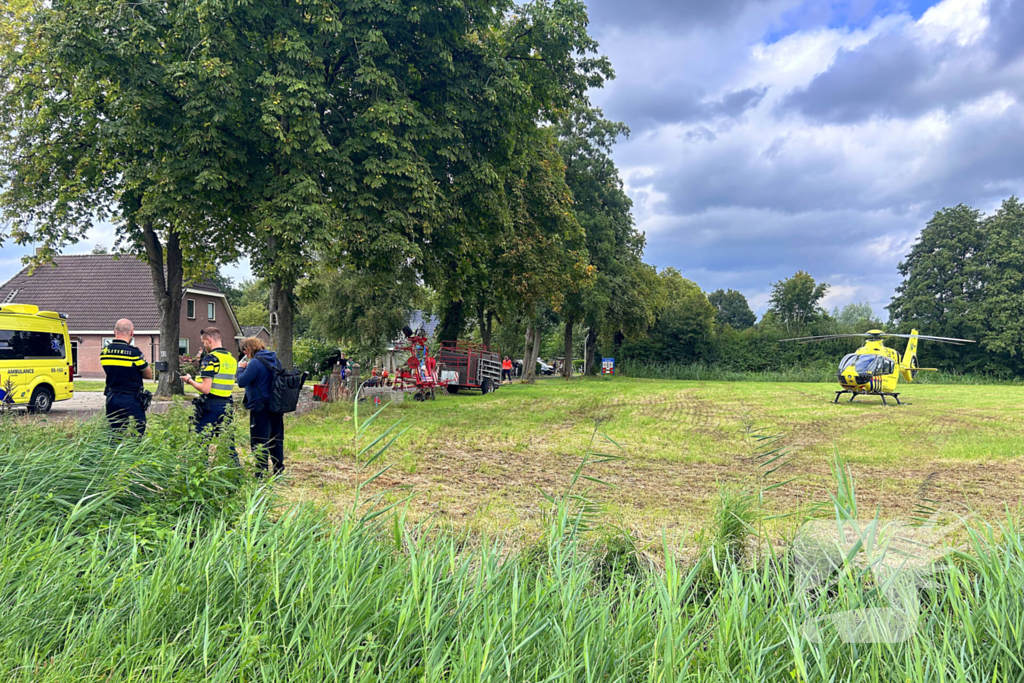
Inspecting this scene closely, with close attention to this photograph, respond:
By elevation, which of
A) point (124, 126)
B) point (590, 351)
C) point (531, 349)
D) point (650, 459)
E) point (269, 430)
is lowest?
point (650, 459)

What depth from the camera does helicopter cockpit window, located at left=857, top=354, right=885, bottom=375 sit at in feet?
65.1

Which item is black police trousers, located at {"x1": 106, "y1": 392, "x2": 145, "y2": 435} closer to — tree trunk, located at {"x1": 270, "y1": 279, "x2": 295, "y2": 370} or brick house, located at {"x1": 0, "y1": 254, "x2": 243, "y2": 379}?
tree trunk, located at {"x1": 270, "y1": 279, "x2": 295, "y2": 370}

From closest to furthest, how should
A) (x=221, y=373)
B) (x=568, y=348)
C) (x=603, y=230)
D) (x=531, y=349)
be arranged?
(x=221, y=373), (x=603, y=230), (x=531, y=349), (x=568, y=348)

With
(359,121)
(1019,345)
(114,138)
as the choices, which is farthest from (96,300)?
(1019,345)

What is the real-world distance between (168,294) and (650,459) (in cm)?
1615

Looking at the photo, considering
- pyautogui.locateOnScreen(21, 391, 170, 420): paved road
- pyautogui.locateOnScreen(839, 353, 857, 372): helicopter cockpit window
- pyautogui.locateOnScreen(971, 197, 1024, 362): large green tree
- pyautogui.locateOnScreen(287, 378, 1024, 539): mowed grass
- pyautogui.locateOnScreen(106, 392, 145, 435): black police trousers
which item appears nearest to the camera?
pyautogui.locateOnScreen(287, 378, 1024, 539): mowed grass

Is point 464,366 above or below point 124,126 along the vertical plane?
below

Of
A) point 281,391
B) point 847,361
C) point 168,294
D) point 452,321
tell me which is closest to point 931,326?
point 847,361

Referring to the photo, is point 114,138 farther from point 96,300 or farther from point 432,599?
point 96,300

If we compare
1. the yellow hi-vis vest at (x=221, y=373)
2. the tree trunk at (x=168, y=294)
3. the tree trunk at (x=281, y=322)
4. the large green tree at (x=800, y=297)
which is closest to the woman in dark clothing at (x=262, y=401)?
the yellow hi-vis vest at (x=221, y=373)

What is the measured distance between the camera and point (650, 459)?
8.91m

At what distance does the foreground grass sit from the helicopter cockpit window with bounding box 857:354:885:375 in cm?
1859

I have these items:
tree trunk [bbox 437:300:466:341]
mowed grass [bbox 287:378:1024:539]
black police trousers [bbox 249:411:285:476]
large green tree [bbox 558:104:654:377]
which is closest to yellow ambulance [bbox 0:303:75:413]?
mowed grass [bbox 287:378:1024:539]

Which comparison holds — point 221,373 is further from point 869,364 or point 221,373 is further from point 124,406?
point 869,364
